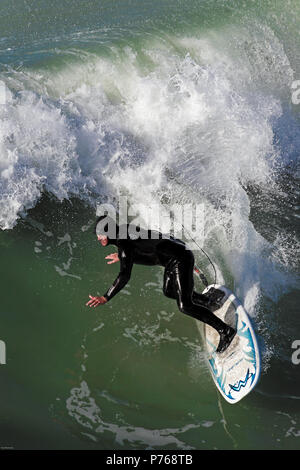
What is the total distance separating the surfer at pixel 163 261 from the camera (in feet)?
18.1

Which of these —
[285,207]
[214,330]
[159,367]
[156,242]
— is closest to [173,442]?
[159,367]

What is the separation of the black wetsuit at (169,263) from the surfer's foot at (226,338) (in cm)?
6

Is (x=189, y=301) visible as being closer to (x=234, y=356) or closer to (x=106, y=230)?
(x=234, y=356)

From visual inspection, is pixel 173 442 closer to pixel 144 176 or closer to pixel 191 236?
pixel 191 236

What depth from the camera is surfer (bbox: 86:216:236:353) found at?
5.51m

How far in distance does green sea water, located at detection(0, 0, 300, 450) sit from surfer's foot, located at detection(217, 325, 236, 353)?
292 mm

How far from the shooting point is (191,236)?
24.5 ft

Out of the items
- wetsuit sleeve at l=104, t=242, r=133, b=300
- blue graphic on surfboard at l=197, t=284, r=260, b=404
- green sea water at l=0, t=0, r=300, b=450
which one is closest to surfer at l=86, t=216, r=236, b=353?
wetsuit sleeve at l=104, t=242, r=133, b=300

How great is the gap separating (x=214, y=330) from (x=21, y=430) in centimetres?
236

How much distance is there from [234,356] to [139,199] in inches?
114

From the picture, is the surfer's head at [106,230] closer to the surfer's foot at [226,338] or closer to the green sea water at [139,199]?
the green sea water at [139,199]

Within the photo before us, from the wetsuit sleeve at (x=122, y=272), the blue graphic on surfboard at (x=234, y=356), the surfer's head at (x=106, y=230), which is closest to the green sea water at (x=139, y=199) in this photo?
the blue graphic on surfboard at (x=234, y=356)

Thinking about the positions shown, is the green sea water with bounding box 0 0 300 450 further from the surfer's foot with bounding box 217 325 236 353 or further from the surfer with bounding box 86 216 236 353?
the surfer with bounding box 86 216 236 353

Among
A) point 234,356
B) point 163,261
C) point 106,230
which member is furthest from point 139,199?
point 234,356
